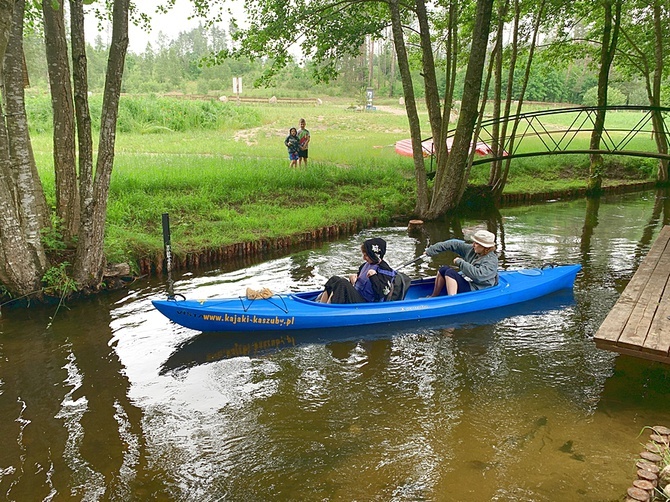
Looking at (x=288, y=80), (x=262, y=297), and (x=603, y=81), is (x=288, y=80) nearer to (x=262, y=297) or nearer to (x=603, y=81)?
(x=603, y=81)

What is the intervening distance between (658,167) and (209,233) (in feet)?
51.1

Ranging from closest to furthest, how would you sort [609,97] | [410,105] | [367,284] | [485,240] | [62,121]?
[367,284], [485,240], [62,121], [410,105], [609,97]

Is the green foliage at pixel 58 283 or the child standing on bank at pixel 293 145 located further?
the child standing on bank at pixel 293 145

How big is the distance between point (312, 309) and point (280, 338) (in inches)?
22.1

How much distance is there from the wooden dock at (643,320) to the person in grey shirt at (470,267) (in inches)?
67.9

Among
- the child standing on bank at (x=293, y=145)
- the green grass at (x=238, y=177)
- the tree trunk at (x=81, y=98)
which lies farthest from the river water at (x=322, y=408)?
the child standing on bank at (x=293, y=145)

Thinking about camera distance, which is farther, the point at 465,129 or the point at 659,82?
the point at 659,82

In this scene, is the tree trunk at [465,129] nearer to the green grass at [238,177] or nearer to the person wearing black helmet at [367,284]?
the green grass at [238,177]

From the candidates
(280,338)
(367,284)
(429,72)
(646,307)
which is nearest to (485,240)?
(367,284)

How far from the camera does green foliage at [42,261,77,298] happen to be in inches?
298

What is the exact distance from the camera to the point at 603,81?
15.4m

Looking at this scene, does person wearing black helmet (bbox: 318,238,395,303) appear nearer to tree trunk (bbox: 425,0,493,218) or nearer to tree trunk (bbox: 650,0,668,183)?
tree trunk (bbox: 425,0,493,218)

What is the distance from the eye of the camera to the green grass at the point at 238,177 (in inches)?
404

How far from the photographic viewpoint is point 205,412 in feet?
17.1
